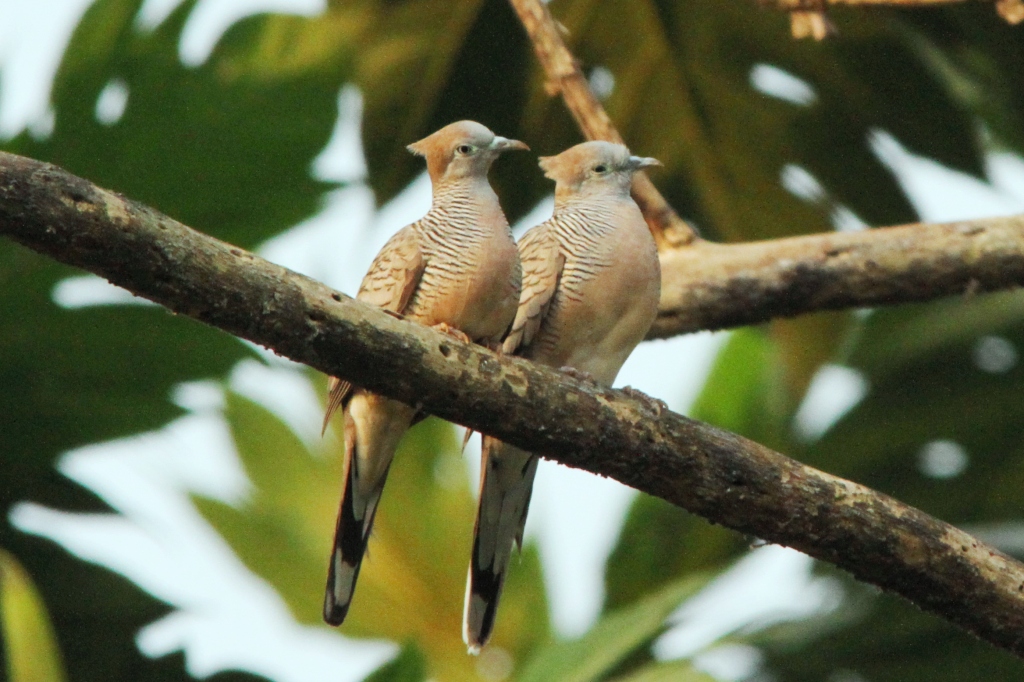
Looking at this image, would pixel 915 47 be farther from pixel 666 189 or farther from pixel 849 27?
pixel 666 189

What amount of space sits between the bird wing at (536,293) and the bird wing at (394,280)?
1.31ft

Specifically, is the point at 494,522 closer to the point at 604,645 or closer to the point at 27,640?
the point at 604,645

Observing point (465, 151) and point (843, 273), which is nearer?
point (465, 151)

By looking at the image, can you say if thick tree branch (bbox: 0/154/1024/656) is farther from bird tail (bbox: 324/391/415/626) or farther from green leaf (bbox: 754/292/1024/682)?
green leaf (bbox: 754/292/1024/682)

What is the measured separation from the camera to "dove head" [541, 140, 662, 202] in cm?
454

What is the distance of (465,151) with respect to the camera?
4.26m

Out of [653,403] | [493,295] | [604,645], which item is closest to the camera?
[653,403]

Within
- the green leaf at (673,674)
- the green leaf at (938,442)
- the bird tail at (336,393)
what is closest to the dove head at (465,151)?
the bird tail at (336,393)

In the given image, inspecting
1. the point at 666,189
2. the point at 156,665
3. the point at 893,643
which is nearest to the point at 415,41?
the point at 666,189

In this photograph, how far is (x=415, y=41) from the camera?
19.1 feet

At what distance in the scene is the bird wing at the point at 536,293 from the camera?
4.31 meters

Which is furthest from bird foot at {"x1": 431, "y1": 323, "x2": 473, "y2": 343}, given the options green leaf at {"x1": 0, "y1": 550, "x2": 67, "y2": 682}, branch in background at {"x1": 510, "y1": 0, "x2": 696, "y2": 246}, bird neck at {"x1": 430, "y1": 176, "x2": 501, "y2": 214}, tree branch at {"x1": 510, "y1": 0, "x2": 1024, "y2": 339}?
green leaf at {"x1": 0, "y1": 550, "x2": 67, "y2": 682}

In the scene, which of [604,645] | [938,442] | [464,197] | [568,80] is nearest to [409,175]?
[568,80]

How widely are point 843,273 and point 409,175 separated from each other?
1.94m
